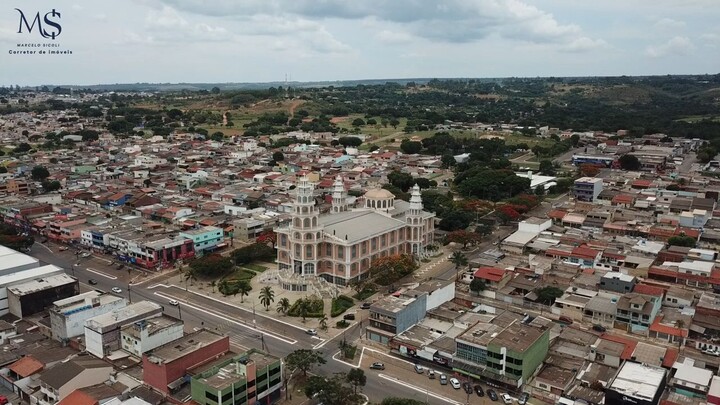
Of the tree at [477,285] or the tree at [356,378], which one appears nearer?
the tree at [356,378]

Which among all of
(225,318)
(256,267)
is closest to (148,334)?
(225,318)

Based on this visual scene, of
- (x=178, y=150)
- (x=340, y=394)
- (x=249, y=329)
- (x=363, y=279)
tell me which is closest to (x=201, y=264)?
(x=249, y=329)

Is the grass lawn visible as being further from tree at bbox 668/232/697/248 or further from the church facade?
tree at bbox 668/232/697/248

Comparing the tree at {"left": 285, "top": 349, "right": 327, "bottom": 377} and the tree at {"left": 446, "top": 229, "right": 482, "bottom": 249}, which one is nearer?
the tree at {"left": 285, "top": 349, "right": 327, "bottom": 377}

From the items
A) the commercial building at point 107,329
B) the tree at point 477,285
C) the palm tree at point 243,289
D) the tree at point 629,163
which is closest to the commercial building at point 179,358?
the commercial building at point 107,329

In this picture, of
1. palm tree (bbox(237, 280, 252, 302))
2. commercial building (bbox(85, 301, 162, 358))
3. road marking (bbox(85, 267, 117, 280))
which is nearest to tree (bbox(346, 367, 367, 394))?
commercial building (bbox(85, 301, 162, 358))

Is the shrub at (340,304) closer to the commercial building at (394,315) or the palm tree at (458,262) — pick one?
the commercial building at (394,315)

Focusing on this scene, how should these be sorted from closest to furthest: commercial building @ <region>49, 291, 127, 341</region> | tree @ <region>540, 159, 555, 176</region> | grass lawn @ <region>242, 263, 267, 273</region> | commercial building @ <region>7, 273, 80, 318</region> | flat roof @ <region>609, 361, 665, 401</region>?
1. flat roof @ <region>609, 361, 665, 401</region>
2. commercial building @ <region>49, 291, 127, 341</region>
3. commercial building @ <region>7, 273, 80, 318</region>
4. grass lawn @ <region>242, 263, 267, 273</region>
5. tree @ <region>540, 159, 555, 176</region>
